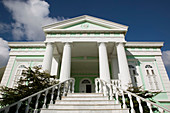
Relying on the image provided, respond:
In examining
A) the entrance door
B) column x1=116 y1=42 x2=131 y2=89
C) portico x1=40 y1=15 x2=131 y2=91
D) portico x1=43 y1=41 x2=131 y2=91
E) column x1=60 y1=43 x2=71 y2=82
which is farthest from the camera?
the entrance door

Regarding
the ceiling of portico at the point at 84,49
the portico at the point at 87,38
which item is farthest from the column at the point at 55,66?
the ceiling of portico at the point at 84,49

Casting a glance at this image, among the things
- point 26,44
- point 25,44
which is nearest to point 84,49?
point 26,44

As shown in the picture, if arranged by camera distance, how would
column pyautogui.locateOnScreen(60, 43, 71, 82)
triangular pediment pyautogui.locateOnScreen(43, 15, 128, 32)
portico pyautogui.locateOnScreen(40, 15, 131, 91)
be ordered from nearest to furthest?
column pyautogui.locateOnScreen(60, 43, 71, 82), portico pyautogui.locateOnScreen(40, 15, 131, 91), triangular pediment pyautogui.locateOnScreen(43, 15, 128, 32)

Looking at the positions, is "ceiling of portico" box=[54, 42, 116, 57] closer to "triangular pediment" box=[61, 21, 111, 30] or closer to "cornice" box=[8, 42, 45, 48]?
"triangular pediment" box=[61, 21, 111, 30]

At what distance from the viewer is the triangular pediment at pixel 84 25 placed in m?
12.3

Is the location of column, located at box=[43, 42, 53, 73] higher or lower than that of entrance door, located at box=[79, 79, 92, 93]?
higher

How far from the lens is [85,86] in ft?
54.2

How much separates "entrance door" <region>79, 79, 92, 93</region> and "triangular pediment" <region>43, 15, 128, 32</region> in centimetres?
782

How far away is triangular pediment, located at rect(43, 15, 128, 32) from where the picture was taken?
1229 centimetres

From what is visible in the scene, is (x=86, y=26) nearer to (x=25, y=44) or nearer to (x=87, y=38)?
(x=87, y=38)

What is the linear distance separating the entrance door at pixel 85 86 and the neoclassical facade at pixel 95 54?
118 inches

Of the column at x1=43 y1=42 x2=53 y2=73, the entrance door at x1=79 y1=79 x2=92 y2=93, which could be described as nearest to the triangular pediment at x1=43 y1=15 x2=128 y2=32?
the column at x1=43 y1=42 x2=53 y2=73

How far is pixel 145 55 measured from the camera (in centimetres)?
1399

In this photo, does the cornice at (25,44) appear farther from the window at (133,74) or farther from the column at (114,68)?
the window at (133,74)
